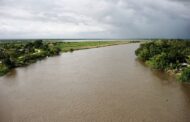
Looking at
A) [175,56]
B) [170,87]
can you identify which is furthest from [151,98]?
[175,56]

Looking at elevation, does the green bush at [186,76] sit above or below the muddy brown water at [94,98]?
above

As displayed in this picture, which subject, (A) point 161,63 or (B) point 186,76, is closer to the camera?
(B) point 186,76

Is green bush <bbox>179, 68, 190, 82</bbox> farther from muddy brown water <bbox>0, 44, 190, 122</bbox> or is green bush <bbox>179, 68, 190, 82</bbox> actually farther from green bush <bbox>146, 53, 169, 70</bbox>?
green bush <bbox>146, 53, 169, 70</bbox>

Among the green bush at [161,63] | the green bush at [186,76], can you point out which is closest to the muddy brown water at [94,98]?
the green bush at [186,76]

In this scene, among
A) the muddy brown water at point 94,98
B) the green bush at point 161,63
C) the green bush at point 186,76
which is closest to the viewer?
the muddy brown water at point 94,98

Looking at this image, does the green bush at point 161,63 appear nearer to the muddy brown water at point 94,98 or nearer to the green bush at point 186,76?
the muddy brown water at point 94,98

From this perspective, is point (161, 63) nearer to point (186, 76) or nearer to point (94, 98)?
point (186, 76)

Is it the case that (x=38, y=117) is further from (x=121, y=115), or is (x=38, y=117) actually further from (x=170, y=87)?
(x=170, y=87)

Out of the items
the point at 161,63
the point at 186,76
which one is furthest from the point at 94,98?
the point at 161,63
